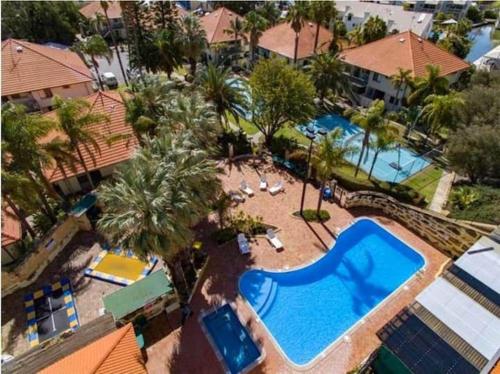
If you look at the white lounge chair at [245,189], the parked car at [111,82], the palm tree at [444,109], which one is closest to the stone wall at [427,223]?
the white lounge chair at [245,189]

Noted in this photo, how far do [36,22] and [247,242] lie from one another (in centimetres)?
5973

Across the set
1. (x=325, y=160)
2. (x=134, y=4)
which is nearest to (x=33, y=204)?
(x=325, y=160)

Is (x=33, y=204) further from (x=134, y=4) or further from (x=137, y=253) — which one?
(x=134, y=4)

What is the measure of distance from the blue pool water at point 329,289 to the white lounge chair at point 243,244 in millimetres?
1587

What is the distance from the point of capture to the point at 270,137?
3136 centimetres

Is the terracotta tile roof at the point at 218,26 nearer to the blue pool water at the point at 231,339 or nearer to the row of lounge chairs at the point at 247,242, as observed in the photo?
the row of lounge chairs at the point at 247,242

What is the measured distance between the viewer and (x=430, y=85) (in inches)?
1228

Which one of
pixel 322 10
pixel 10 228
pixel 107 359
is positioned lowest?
pixel 10 228

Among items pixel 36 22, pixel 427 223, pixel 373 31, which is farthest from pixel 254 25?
pixel 36 22

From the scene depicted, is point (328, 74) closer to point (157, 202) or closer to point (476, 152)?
point (476, 152)

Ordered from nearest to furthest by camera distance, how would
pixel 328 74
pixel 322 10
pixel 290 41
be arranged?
pixel 328 74, pixel 322 10, pixel 290 41

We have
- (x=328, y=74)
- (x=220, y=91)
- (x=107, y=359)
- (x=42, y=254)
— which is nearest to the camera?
(x=107, y=359)

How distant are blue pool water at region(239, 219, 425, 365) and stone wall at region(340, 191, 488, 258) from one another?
72.4 inches

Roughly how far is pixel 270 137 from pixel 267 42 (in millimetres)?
25572
